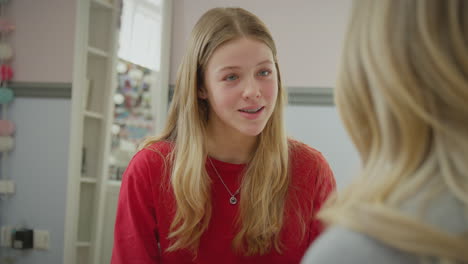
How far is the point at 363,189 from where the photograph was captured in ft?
1.82

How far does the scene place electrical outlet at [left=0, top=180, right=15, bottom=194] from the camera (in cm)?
294

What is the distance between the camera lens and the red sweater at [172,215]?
144 centimetres

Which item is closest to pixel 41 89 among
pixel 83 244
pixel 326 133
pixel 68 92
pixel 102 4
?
pixel 68 92

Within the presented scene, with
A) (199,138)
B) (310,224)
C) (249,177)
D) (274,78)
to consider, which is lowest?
(310,224)

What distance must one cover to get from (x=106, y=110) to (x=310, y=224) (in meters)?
1.57

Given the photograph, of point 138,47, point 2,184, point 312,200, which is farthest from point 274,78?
point 2,184

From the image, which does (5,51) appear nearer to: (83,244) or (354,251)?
(83,244)

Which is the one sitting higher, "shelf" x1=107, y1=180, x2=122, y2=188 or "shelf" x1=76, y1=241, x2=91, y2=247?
"shelf" x1=107, y1=180, x2=122, y2=188

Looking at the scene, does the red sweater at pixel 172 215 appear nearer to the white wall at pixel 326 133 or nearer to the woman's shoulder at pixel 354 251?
the woman's shoulder at pixel 354 251

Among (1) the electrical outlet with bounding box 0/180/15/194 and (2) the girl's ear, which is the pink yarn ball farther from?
(2) the girl's ear

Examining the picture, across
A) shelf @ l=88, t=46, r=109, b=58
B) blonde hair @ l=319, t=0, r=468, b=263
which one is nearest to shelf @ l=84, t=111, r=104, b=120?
shelf @ l=88, t=46, r=109, b=58

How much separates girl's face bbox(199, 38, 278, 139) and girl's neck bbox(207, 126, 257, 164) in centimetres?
10

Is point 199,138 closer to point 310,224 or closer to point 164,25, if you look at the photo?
point 310,224

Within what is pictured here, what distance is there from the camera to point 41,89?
9.88 feet
